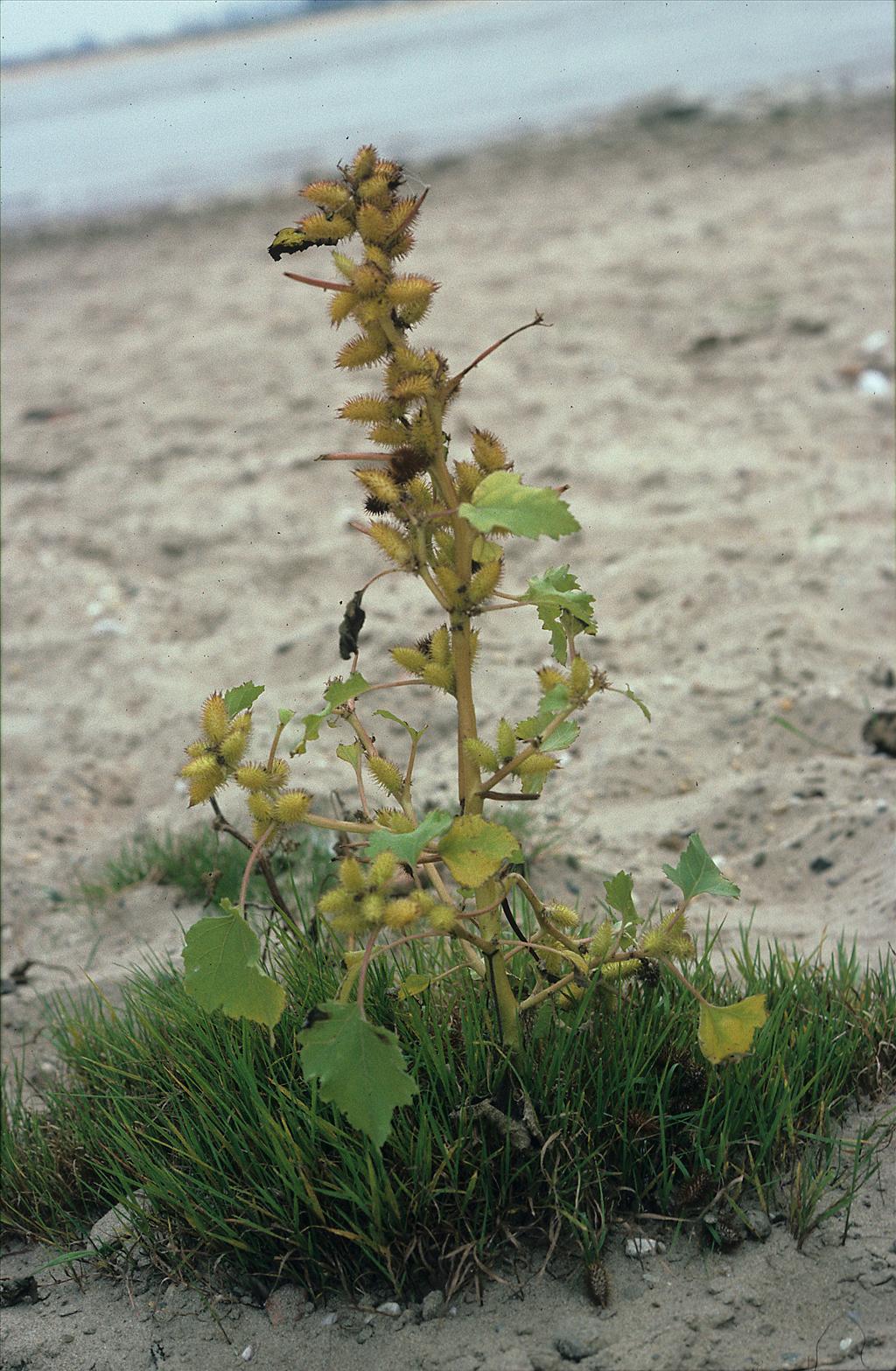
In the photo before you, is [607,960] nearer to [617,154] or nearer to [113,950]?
[113,950]

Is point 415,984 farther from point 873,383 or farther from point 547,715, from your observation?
point 873,383

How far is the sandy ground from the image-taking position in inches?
66.4

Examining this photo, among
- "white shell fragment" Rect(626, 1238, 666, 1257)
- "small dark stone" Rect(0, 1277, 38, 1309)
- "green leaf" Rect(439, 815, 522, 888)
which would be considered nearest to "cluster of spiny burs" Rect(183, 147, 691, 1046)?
"green leaf" Rect(439, 815, 522, 888)

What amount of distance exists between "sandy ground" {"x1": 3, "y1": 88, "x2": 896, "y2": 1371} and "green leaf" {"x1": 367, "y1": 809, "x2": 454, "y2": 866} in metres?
0.63

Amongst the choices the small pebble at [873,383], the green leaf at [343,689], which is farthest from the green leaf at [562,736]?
the small pebble at [873,383]

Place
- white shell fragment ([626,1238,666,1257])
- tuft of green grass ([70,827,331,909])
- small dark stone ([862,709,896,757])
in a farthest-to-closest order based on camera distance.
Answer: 1. small dark stone ([862,709,896,757])
2. tuft of green grass ([70,827,331,909])
3. white shell fragment ([626,1238,666,1257])

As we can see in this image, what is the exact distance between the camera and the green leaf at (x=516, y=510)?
4.77 feet

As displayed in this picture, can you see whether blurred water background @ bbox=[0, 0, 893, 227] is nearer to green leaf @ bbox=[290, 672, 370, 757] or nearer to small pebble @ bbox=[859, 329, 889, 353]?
small pebble @ bbox=[859, 329, 889, 353]

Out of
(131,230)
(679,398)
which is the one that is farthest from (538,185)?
(679,398)

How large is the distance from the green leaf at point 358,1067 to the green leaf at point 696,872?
51 centimetres

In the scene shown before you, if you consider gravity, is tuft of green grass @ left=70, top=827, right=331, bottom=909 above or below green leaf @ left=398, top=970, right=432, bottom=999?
below

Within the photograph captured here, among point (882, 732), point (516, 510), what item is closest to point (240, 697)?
point (516, 510)

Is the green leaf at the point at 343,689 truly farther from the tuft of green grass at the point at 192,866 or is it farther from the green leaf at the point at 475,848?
the tuft of green grass at the point at 192,866

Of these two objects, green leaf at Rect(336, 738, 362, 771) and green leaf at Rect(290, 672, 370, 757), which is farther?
green leaf at Rect(336, 738, 362, 771)
